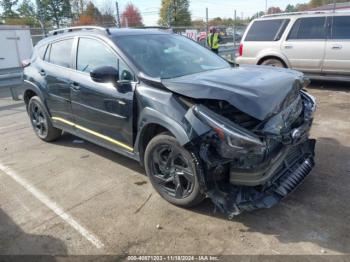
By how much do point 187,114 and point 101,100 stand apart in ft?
4.79

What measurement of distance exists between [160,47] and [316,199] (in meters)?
2.62

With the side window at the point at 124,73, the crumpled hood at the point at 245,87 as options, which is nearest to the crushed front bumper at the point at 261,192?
the crumpled hood at the point at 245,87

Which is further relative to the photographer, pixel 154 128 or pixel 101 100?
pixel 101 100

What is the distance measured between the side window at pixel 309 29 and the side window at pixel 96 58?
6.25 meters

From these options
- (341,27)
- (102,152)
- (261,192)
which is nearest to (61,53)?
(102,152)

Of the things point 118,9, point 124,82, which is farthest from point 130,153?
point 118,9

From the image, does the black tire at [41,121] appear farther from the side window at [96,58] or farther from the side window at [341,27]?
the side window at [341,27]

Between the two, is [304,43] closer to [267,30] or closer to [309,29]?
[309,29]

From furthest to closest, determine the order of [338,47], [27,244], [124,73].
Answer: [338,47]
[124,73]
[27,244]

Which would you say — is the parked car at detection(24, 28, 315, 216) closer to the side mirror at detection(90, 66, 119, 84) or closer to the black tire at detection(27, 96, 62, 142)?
the side mirror at detection(90, 66, 119, 84)

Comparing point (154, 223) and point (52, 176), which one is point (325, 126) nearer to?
point (154, 223)

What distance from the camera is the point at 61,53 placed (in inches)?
205

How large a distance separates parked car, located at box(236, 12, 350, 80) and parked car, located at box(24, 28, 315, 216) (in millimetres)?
4815

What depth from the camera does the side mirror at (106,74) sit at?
3.91 meters
